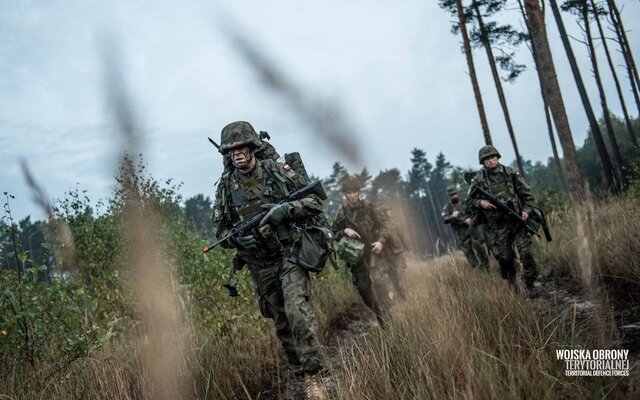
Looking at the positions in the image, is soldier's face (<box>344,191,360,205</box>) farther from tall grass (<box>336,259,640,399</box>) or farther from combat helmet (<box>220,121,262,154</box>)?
tall grass (<box>336,259,640,399</box>)

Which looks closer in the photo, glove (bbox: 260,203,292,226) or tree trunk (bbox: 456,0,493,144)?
glove (bbox: 260,203,292,226)

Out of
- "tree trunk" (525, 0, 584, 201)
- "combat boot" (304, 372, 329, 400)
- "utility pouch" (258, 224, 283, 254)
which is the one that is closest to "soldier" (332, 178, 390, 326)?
"utility pouch" (258, 224, 283, 254)

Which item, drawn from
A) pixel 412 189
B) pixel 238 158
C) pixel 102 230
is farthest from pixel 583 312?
pixel 412 189

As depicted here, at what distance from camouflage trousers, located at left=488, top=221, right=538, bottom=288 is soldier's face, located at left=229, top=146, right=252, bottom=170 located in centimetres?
381

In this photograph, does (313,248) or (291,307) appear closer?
(291,307)

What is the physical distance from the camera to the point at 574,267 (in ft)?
18.8

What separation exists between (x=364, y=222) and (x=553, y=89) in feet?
14.7

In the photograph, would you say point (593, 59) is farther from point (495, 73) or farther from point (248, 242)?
point (248, 242)

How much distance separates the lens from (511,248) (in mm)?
6148

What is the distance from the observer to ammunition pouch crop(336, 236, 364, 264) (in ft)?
19.6

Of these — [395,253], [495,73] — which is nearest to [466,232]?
[395,253]

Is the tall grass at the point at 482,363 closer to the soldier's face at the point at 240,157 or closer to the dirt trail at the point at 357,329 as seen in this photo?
the dirt trail at the point at 357,329

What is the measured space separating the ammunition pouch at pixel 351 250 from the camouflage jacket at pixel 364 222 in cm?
33

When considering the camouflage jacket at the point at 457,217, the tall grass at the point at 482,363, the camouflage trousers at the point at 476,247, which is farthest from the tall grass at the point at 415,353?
the camouflage jacket at the point at 457,217
